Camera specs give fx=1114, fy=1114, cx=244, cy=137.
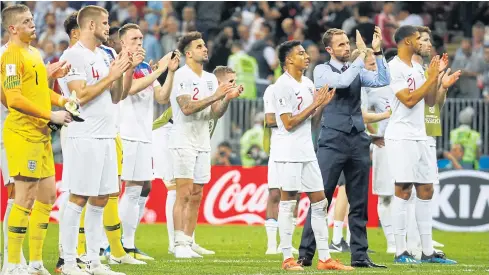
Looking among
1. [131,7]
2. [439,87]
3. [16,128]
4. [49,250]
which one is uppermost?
[131,7]

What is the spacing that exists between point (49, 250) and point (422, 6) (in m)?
13.4

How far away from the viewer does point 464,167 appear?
21.3 metres

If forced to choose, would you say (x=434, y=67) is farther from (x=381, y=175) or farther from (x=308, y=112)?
(x=381, y=175)

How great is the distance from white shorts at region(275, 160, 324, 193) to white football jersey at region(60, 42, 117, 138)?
6.55 feet

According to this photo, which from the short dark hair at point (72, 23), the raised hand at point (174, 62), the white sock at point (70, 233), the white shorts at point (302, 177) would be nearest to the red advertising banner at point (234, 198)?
the raised hand at point (174, 62)

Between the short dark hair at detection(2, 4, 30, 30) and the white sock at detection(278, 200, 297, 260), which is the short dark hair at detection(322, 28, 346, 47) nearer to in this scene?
the white sock at detection(278, 200, 297, 260)

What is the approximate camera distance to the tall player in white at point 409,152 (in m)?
13.2

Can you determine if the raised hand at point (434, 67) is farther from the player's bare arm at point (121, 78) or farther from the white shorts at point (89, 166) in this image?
the white shorts at point (89, 166)

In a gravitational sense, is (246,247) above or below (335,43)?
below

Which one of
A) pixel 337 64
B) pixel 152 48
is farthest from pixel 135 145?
pixel 152 48

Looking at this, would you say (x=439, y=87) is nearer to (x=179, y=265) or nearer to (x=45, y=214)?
(x=179, y=265)

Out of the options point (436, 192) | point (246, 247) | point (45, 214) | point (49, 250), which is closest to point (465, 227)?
point (436, 192)

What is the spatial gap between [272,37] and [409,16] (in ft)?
10.3

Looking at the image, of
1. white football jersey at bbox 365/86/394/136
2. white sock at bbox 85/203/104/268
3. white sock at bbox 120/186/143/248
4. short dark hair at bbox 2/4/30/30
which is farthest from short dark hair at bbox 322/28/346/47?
short dark hair at bbox 2/4/30/30
